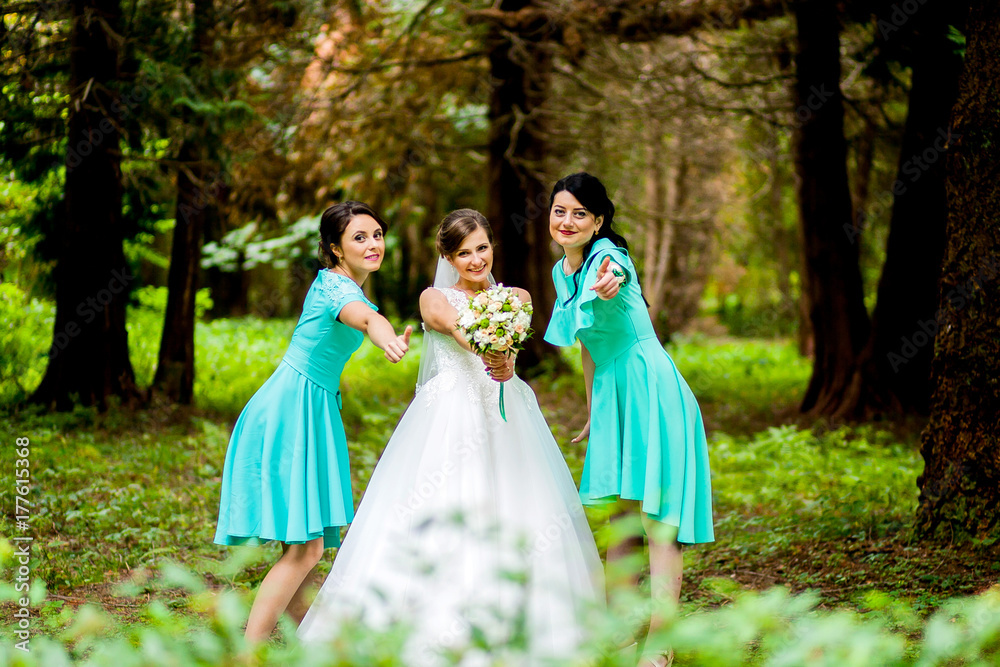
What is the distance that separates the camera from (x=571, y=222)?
4148mm

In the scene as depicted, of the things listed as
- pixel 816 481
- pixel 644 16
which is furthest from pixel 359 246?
pixel 644 16

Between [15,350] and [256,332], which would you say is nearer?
[15,350]

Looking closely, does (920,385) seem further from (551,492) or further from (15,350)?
(15,350)

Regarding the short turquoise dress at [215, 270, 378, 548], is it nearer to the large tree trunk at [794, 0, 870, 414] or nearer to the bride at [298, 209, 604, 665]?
the bride at [298, 209, 604, 665]

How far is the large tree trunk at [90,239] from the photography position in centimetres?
901

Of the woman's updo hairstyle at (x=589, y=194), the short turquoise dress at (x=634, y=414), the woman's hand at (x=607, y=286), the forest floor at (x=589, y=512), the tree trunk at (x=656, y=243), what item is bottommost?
the forest floor at (x=589, y=512)

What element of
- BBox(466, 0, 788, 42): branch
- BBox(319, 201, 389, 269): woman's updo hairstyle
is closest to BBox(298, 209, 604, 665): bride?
BBox(319, 201, 389, 269): woman's updo hairstyle

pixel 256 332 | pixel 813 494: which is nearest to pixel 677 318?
pixel 256 332

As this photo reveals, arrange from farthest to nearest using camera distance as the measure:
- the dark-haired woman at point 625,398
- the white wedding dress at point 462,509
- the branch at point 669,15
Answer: the branch at point 669,15 < the dark-haired woman at point 625,398 < the white wedding dress at point 462,509

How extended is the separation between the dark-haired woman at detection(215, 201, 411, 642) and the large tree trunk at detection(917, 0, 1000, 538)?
345 centimetres

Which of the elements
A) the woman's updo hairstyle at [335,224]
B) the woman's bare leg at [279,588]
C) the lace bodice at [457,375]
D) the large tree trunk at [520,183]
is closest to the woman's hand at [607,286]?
the lace bodice at [457,375]

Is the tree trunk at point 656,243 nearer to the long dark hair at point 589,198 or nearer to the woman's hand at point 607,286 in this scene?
the long dark hair at point 589,198

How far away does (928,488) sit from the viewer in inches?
214

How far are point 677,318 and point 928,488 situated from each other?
18713 millimetres
